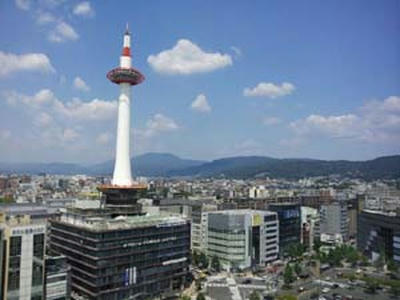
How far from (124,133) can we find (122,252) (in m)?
2.48

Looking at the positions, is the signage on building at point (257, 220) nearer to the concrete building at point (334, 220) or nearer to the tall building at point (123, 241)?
the tall building at point (123, 241)

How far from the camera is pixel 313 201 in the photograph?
1711 cm

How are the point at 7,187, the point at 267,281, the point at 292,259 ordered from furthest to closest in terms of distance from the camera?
1. the point at 7,187
2. the point at 292,259
3. the point at 267,281

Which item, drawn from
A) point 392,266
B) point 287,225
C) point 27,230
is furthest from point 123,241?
point 287,225

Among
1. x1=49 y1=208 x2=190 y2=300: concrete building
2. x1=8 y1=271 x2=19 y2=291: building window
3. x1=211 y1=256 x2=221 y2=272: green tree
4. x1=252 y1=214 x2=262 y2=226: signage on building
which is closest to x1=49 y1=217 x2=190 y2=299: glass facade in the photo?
x1=49 y1=208 x2=190 y2=300: concrete building

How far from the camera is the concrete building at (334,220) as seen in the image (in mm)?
14145

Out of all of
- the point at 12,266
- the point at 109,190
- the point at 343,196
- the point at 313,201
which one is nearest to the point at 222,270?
the point at 109,190

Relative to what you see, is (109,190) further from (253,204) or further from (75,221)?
(253,204)

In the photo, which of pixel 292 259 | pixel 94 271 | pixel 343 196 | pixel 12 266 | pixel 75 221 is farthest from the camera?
pixel 343 196

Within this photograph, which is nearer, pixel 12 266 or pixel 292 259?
pixel 12 266

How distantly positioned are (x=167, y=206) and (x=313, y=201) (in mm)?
6091

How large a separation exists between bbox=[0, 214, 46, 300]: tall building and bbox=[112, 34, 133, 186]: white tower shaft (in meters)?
3.12

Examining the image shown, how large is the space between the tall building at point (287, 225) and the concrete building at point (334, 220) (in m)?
2.04

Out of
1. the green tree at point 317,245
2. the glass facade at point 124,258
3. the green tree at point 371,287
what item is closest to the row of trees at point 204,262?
the glass facade at point 124,258
